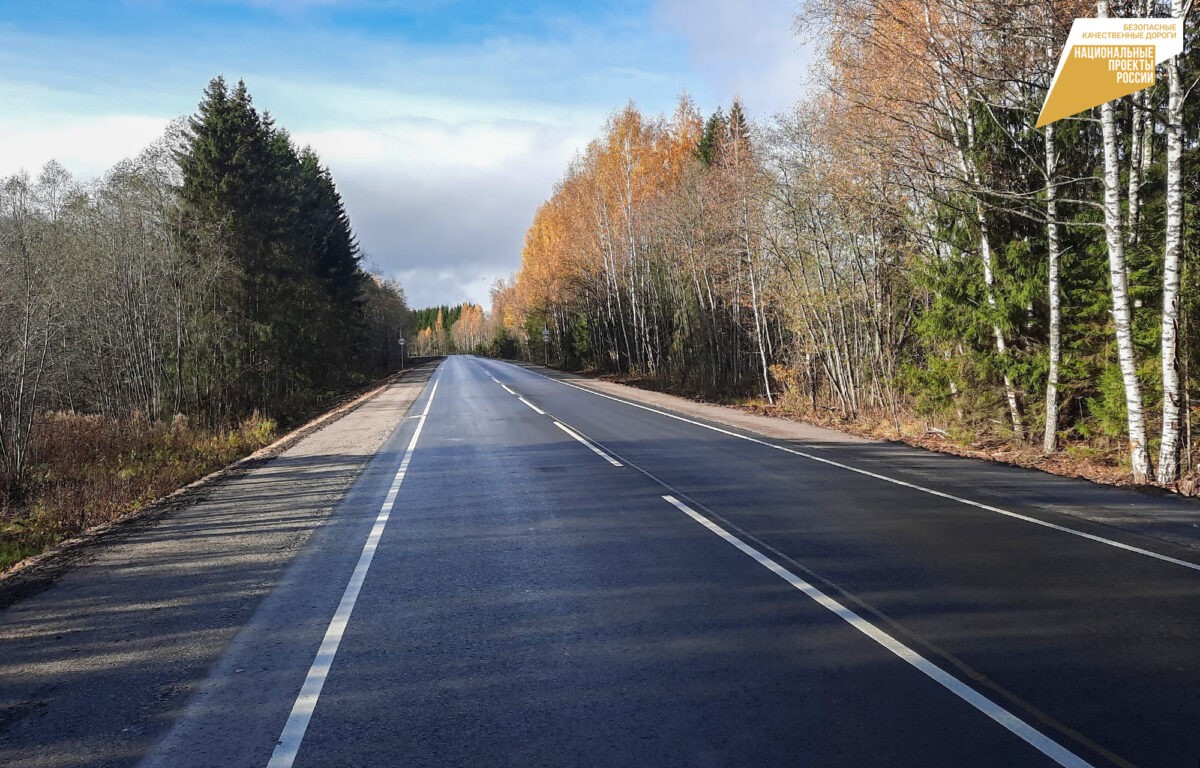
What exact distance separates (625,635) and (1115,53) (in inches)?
359

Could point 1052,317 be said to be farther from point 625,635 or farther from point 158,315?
point 158,315

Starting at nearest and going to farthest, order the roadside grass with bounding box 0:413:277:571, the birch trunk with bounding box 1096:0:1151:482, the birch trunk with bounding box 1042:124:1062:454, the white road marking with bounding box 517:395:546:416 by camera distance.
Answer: the roadside grass with bounding box 0:413:277:571 → the birch trunk with bounding box 1096:0:1151:482 → the birch trunk with bounding box 1042:124:1062:454 → the white road marking with bounding box 517:395:546:416

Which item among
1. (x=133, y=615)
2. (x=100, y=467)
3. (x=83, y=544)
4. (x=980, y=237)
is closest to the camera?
(x=133, y=615)

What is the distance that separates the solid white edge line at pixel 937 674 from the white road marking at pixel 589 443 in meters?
5.95

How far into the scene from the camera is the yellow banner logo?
354 inches

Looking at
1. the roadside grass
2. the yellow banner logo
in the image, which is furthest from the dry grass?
the roadside grass

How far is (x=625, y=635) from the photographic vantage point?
5.00m

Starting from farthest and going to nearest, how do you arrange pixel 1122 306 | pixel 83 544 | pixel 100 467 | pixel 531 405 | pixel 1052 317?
pixel 531 405 < pixel 100 467 < pixel 1052 317 < pixel 1122 306 < pixel 83 544

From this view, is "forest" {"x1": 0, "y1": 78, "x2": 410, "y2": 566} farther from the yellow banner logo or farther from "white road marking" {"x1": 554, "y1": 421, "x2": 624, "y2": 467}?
the yellow banner logo

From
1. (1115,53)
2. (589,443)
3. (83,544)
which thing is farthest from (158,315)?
(1115,53)

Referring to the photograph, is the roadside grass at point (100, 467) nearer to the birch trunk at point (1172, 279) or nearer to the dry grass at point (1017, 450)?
the dry grass at point (1017, 450)

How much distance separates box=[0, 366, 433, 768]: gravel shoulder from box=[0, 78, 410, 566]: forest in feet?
17.0

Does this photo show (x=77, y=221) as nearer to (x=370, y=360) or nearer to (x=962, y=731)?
(x=962, y=731)

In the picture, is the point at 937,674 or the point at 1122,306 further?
the point at 1122,306
